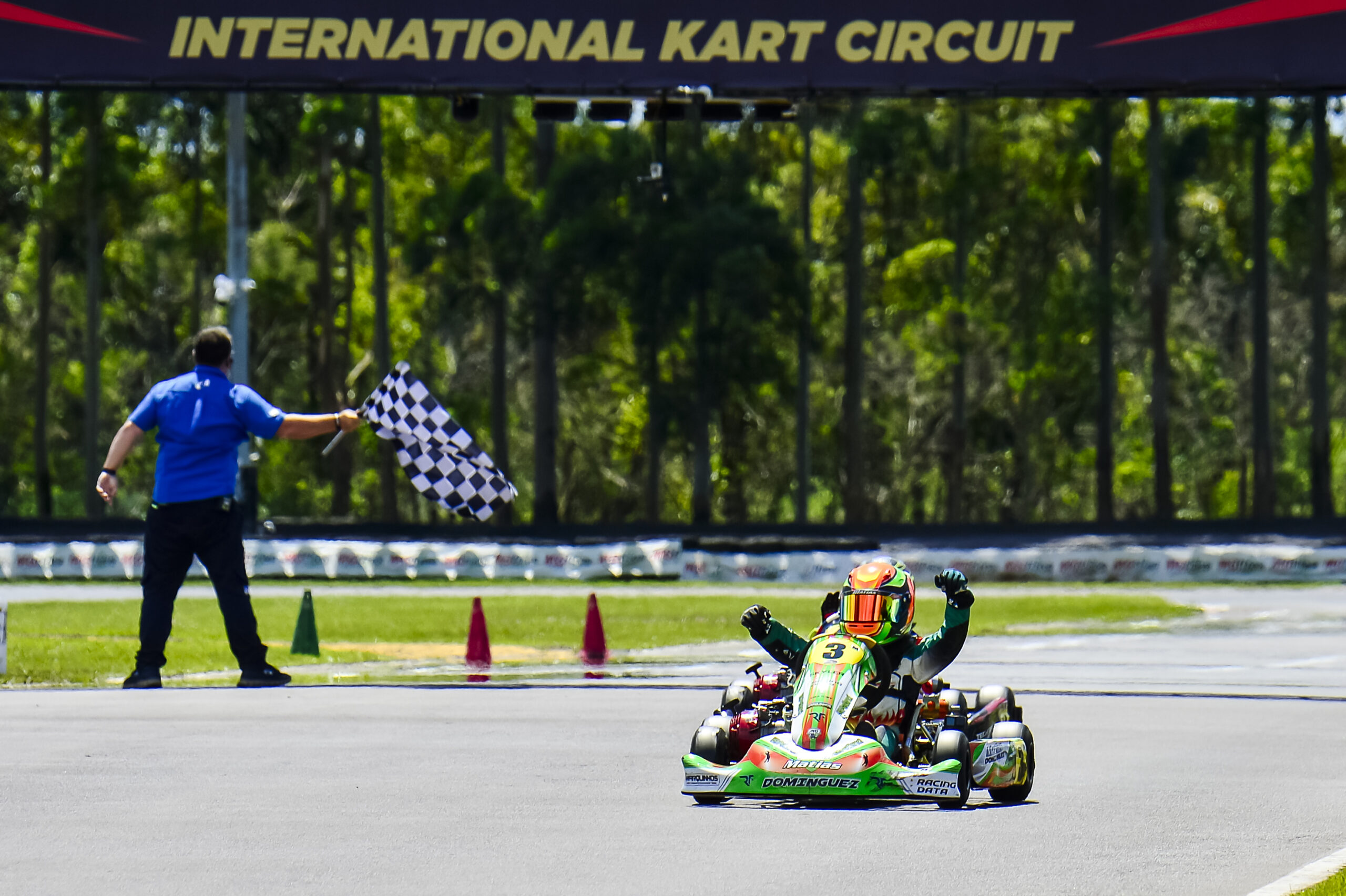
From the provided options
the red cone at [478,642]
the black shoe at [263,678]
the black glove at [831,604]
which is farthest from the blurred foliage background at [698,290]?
the black glove at [831,604]

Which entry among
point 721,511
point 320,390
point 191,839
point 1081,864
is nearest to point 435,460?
point 191,839

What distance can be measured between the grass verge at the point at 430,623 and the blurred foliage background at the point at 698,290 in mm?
25938

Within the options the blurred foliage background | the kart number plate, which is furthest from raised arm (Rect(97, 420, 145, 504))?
the blurred foliage background

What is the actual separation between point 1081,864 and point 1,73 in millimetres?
13750

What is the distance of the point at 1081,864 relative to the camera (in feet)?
23.9

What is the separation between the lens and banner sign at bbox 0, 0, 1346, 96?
18109 mm

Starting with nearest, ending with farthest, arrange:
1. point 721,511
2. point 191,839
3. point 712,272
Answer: point 191,839 < point 712,272 < point 721,511

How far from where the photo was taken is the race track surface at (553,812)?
6.96 meters

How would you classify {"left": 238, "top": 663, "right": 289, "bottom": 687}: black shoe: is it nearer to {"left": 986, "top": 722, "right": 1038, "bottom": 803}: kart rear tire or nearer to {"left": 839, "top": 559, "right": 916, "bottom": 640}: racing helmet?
{"left": 839, "top": 559, "right": 916, "bottom": 640}: racing helmet

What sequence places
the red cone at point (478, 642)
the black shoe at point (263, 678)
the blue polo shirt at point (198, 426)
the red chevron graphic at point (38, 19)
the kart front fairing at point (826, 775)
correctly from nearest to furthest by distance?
the kart front fairing at point (826, 775) → the blue polo shirt at point (198, 426) → the black shoe at point (263, 678) → the red cone at point (478, 642) → the red chevron graphic at point (38, 19)

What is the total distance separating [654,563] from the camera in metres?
30.3

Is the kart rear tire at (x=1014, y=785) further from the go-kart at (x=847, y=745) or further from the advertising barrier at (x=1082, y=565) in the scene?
the advertising barrier at (x=1082, y=565)

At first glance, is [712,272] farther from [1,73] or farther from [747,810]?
[747,810]

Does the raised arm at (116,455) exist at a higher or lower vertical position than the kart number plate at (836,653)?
higher
